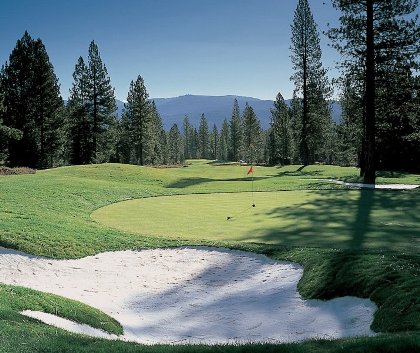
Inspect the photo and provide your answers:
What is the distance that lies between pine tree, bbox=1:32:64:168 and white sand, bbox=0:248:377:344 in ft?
157

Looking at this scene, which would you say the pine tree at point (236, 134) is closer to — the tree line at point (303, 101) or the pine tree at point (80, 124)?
the tree line at point (303, 101)

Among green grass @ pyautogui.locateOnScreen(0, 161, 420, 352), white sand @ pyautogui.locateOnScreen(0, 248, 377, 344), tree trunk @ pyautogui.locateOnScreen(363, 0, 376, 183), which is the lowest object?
white sand @ pyautogui.locateOnScreen(0, 248, 377, 344)

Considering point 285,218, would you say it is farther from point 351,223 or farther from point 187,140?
point 187,140

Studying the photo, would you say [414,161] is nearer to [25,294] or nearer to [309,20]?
[309,20]

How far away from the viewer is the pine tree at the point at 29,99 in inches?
2197

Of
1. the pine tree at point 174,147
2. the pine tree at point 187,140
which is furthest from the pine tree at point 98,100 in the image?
the pine tree at point 187,140

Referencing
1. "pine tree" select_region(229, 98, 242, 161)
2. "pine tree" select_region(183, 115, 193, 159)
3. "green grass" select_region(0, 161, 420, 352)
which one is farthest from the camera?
"pine tree" select_region(183, 115, 193, 159)

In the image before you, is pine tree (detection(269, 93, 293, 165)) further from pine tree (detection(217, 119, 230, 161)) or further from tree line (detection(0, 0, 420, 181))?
pine tree (detection(217, 119, 230, 161))

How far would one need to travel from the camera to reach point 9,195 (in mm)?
21750

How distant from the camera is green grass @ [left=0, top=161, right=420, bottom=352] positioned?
5.71m

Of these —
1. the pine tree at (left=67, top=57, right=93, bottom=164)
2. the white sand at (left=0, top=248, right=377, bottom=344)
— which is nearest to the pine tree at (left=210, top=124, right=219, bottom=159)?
the pine tree at (left=67, top=57, right=93, bottom=164)

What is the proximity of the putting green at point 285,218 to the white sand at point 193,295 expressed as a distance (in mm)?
2002

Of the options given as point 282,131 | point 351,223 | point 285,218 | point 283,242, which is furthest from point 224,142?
point 283,242

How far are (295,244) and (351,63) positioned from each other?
22.1 m
